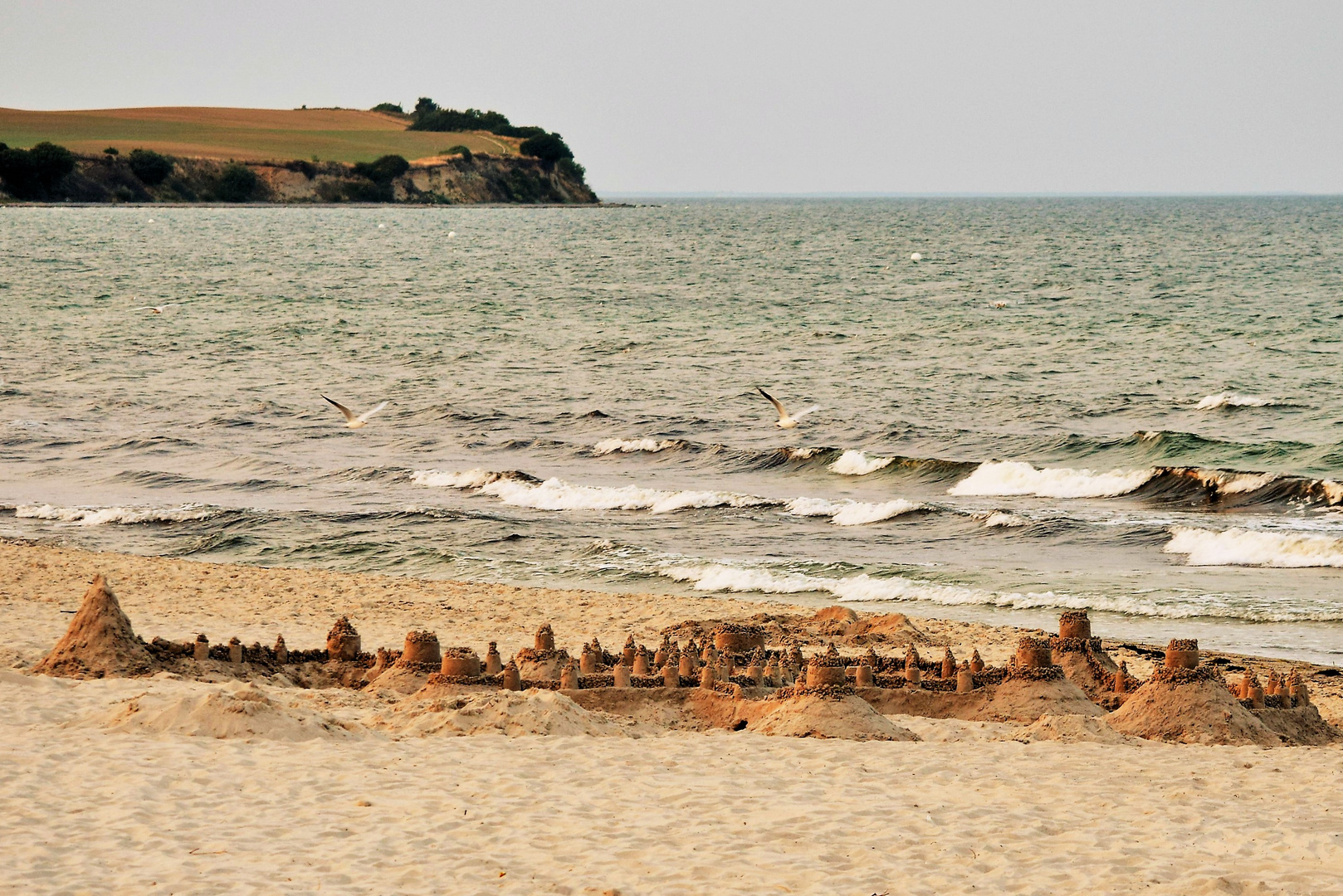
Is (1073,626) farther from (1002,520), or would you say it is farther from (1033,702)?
(1002,520)

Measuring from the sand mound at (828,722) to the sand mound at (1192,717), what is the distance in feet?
6.39

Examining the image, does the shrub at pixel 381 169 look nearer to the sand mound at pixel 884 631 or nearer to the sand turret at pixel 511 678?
the sand mound at pixel 884 631

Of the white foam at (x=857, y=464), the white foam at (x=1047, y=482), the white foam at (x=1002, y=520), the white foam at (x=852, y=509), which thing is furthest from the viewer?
the white foam at (x=857, y=464)

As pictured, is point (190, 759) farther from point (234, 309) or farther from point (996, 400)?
point (234, 309)

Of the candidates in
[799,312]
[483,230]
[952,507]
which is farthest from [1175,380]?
[483,230]

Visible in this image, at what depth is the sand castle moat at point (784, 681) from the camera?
11.5m

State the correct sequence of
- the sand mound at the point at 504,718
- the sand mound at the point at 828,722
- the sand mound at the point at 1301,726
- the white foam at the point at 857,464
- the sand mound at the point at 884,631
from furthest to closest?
the white foam at the point at 857,464, the sand mound at the point at 884,631, the sand mound at the point at 1301,726, the sand mound at the point at 828,722, the sand mound at the point at 504,718

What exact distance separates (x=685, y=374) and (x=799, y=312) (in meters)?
19.9

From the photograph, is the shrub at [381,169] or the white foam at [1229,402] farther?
the shrub at [381,169]

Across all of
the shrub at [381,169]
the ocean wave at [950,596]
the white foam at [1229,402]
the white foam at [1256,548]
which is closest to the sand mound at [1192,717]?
the ocean wave at [950,596]

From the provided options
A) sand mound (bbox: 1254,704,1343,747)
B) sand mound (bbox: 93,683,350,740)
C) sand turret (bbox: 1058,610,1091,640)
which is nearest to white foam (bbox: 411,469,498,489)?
sand turret (bbox: 1058,610,1091,640)

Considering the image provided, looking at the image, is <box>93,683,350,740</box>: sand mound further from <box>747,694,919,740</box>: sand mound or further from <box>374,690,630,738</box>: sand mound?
<box>747,694,919,740</box>: sand mound

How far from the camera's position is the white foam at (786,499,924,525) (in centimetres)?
2423

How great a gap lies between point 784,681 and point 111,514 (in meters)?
15.7
